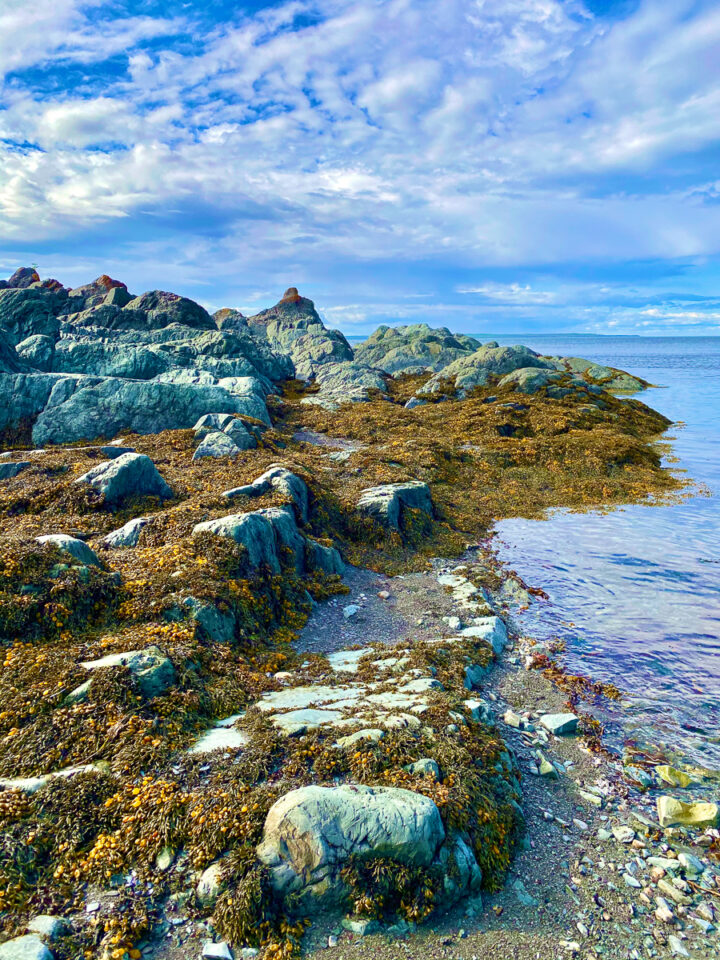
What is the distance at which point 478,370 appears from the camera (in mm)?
51094

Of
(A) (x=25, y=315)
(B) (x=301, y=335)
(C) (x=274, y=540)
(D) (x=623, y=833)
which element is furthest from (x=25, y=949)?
(B) (x=301, y=335)

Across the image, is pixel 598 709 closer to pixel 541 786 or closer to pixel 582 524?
pixel 541 786

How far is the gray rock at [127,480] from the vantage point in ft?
51.6

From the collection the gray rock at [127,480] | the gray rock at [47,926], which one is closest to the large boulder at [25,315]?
the gray rock at [127,480]

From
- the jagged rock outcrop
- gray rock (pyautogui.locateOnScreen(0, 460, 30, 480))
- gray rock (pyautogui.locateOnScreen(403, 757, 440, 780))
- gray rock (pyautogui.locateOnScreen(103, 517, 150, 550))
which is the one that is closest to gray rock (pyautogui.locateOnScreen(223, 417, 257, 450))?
gray rock (pyautogui.locateOnScreen(0, 460, 30, 480))

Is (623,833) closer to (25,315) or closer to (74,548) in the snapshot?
(74,548)

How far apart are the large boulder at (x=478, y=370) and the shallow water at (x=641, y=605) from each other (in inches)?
1053

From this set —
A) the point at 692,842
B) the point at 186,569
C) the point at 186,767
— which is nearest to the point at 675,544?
the point at 692,842

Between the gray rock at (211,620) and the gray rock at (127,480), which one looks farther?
the gray rock at (127,480)

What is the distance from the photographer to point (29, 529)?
13.6 metres

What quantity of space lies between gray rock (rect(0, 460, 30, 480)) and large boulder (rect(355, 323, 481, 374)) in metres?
53.7

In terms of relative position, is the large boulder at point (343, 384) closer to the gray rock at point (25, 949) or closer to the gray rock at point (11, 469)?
the gray rock at point (11, 469)

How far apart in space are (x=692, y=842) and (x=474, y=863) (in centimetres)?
327

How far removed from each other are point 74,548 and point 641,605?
1478cm
